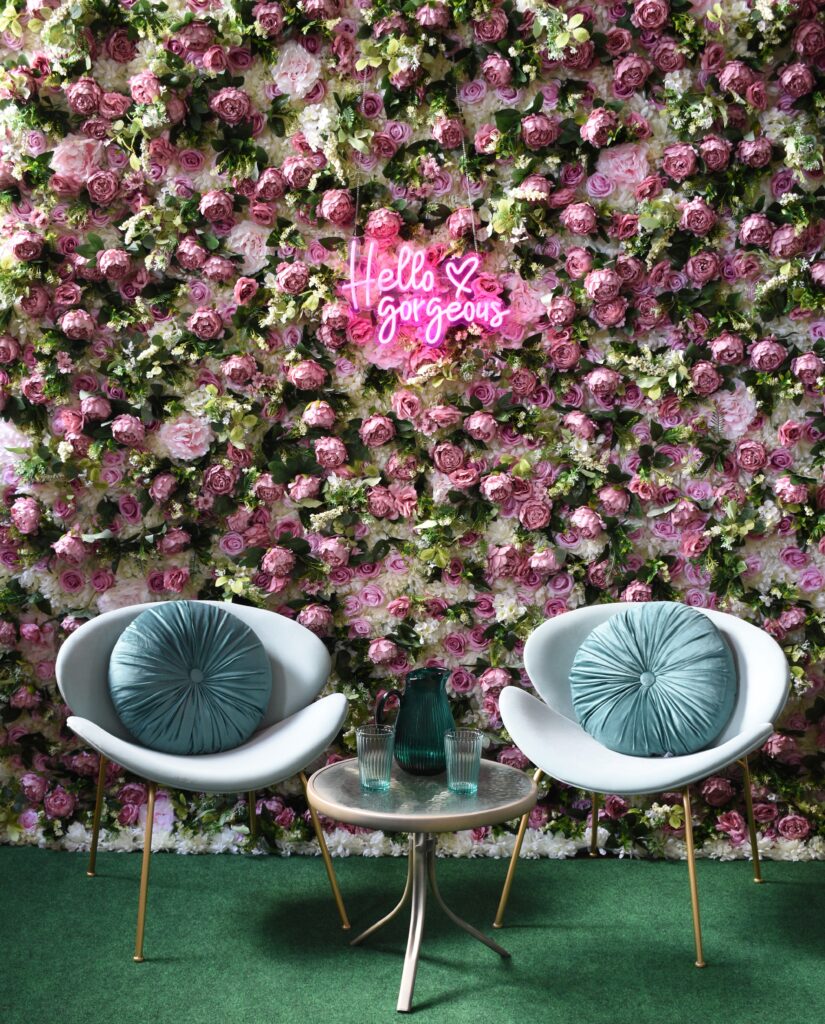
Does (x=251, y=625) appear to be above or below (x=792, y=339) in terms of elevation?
below

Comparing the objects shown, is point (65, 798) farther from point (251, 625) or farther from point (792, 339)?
point (792, 339)

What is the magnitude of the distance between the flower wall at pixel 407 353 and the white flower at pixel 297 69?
1 centimetres

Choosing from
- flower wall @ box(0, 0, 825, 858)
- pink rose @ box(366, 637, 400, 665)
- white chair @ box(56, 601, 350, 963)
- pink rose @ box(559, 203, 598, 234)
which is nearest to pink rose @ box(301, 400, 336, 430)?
flower wall @ box(0, 0, 825, 858)

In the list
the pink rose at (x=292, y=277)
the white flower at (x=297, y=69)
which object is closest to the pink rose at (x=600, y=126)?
the white flower at (x=297, y=69)

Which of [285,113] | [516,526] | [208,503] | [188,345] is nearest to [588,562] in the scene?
[516,526]

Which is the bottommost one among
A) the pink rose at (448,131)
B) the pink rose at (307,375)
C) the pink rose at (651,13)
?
the pink rose at (307,375)

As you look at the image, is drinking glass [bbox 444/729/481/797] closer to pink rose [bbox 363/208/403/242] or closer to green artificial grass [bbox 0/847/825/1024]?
green artificial grass [bbox 0/847/825/1024]

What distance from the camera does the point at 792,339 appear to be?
3168 mm

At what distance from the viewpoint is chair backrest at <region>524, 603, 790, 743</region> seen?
269cm

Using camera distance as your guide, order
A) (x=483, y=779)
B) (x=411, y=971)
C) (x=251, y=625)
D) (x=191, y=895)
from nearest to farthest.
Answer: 1. (x=411, y=971)
2. (x=483, y=779)
3. (x=191, y=895)
4. (x=251, y=625)

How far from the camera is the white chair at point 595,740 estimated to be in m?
2.48

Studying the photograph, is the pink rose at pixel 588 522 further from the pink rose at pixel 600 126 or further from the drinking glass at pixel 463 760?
the pink rose at pixel 600 126

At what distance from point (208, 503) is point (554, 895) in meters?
1.64

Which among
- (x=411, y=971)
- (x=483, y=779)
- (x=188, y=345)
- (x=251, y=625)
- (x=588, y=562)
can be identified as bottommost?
(x=411, y=971)
